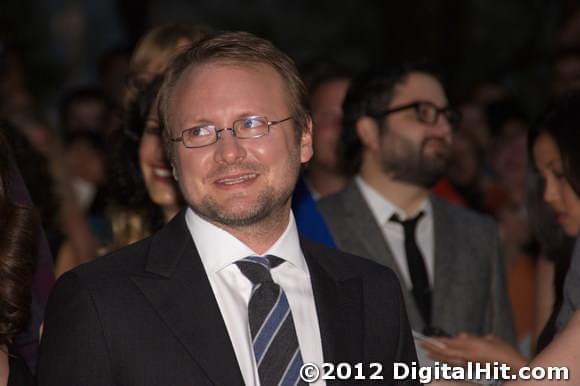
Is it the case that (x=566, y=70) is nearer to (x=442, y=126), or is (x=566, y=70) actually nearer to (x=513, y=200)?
(x=513, y=200)

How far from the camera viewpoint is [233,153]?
124 inches

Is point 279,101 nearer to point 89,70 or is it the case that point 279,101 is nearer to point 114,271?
point 114,271

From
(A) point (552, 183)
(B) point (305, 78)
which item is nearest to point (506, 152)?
(B) point (305, 78)

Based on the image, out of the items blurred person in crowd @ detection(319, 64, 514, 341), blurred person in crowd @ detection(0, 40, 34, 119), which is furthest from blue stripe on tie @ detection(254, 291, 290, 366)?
blurred person in crowd @ detection(0, 40, 34, 119)

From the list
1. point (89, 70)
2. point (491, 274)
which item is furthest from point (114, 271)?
point (89, 70)

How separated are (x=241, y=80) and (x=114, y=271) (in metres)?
0.64

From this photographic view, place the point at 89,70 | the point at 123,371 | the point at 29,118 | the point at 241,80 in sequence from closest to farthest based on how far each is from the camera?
the point at 123,371 < the point at 241,80 < the point at 29,118 < the point at 89,70

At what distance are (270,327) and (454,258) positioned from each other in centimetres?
226

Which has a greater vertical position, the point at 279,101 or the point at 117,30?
the point at 279,101

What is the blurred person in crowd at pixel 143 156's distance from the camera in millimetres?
4398

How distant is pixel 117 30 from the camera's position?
14703mm

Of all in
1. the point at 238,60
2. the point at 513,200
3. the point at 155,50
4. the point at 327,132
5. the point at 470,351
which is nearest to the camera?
the point at 238,60

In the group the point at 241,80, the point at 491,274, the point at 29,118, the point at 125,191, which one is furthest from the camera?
the point at 29,118

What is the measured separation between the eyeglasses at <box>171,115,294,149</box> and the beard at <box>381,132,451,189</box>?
2231 mm
